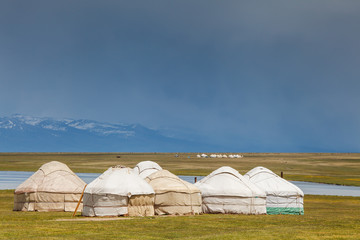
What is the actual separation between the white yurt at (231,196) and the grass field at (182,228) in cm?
128

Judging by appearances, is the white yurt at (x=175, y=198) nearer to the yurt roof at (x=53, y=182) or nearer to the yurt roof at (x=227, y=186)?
the yurt roof at (x=227, y=186)

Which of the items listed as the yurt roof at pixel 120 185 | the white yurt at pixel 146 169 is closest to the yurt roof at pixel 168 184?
the yurt roof at pixel 120 185

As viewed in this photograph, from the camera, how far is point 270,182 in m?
34.2

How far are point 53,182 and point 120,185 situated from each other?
668cm

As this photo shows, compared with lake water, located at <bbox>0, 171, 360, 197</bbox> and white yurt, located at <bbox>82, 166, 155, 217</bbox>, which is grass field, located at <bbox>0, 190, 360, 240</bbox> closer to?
white yurt, located at <bbox>82, 166, 155, 217</bbox>

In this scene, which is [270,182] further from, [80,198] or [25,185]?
[25,185]

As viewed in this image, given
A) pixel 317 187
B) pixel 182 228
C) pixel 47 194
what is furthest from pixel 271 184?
pixel 317 187

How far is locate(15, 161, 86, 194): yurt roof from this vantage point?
107 ft

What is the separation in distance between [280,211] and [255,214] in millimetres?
2691

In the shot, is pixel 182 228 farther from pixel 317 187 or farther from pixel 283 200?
pixel 317 187

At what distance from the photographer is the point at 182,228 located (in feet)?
75.3

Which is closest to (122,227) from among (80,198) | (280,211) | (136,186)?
(136,186)

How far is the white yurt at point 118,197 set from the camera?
28312 millimetres

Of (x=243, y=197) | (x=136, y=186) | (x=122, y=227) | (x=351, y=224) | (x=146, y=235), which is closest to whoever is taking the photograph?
(x=146, y=235)
